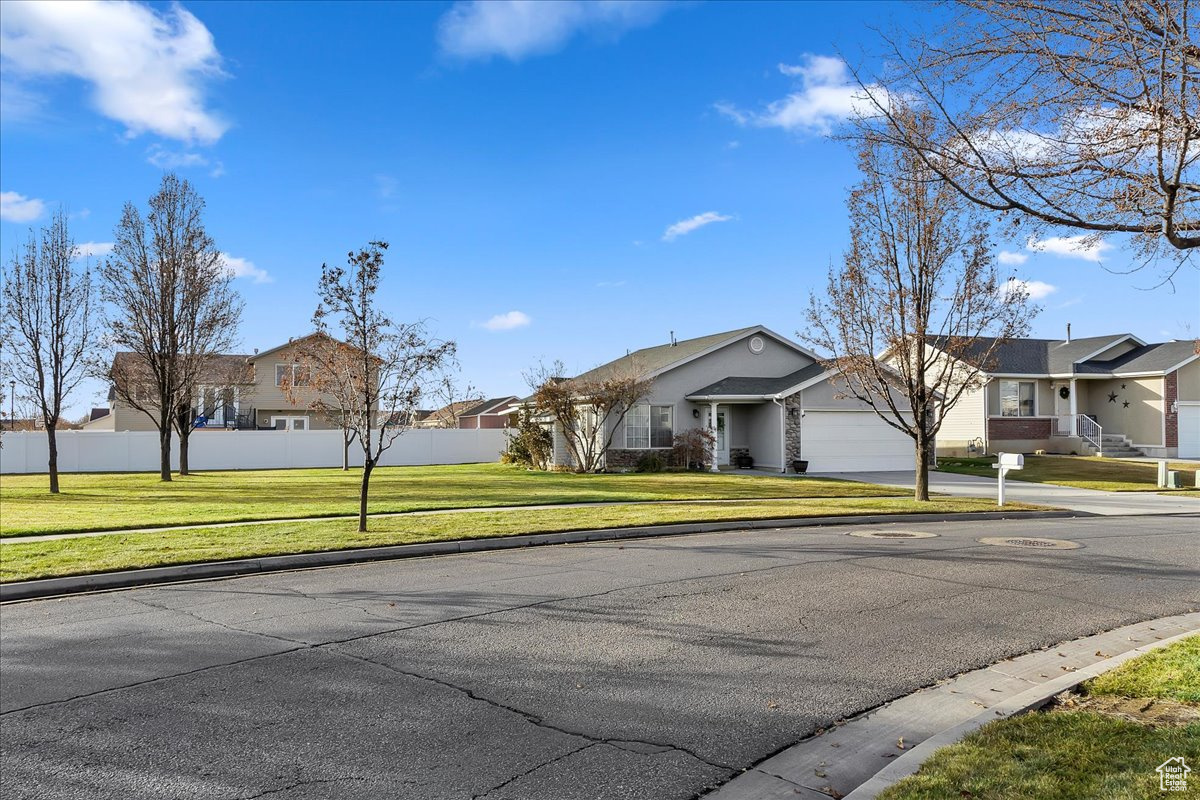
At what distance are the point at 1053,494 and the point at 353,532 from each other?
19415 millimetres

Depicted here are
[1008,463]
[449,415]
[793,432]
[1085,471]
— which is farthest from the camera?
[449,415]

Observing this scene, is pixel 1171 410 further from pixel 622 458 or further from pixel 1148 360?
pixel 622 458

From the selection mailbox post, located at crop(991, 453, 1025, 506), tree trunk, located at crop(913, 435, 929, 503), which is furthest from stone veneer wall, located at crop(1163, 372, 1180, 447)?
tree trunk, located at crop(913, 435, 929, 503)

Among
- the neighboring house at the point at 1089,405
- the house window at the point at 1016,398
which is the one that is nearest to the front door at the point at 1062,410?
the neighboring house at the point at 1089,405

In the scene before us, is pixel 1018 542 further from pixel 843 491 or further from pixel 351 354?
pixel 351 354

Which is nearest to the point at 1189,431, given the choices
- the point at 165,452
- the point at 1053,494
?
the point at 1053,494

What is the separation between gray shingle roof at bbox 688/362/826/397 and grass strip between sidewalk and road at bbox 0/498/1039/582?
39.3 feet

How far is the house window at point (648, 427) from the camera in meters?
31.0

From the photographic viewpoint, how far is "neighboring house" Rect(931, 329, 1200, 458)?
3647 cm

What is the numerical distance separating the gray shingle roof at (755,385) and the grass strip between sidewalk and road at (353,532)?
39.3 ft

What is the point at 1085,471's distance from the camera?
30.5 m

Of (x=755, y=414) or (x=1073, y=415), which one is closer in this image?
(x=755, y=414)

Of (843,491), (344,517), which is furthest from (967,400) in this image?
(344,517)

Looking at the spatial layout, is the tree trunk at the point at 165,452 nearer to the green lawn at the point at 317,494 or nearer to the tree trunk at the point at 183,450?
the green lawn at the point at 317,494
